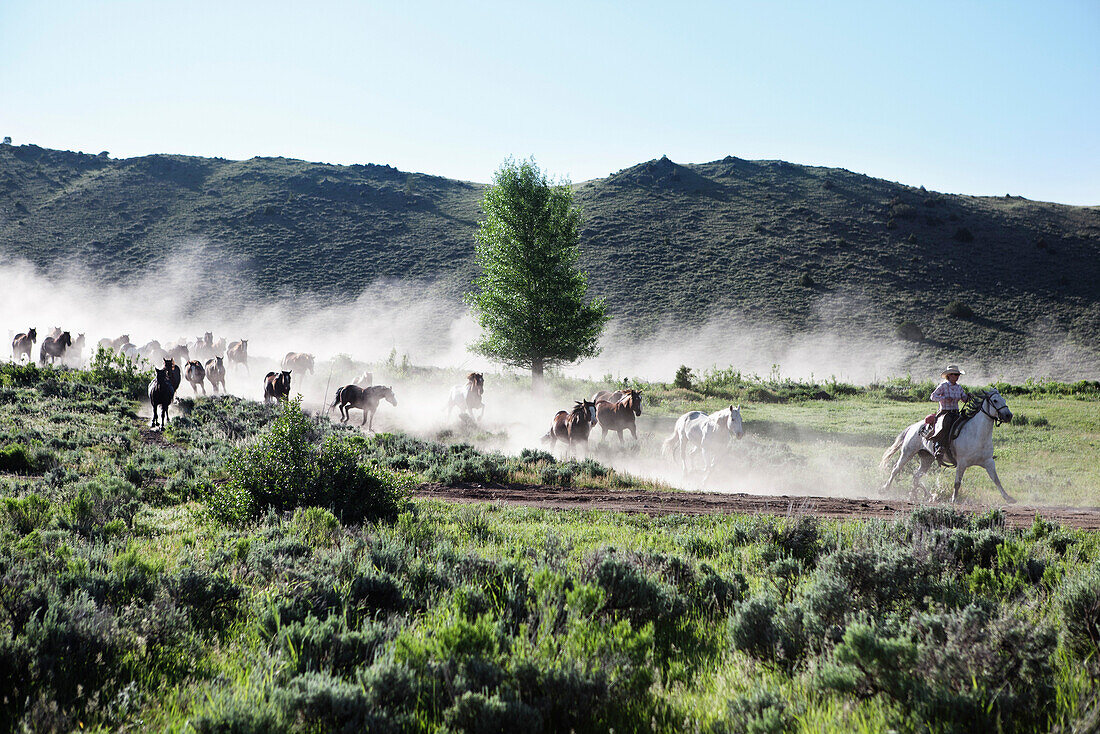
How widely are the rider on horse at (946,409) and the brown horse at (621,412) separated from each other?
7.96 metres

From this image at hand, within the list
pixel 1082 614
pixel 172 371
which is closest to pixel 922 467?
pixel 1082 614

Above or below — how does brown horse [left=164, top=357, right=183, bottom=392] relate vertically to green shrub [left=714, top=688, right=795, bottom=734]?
above

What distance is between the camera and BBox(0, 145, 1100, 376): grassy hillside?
54906 mm

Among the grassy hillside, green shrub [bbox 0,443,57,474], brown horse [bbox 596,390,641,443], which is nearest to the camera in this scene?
green shrub [bbox 0,443,57,474]

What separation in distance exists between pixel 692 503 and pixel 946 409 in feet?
19.5

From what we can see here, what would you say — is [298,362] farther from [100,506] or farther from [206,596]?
[206,596]

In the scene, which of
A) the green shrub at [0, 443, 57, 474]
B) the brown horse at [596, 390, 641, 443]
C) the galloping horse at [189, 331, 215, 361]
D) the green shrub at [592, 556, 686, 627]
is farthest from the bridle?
the galloping horse at [189, 331, 215, 361]

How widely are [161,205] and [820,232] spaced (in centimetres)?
8613

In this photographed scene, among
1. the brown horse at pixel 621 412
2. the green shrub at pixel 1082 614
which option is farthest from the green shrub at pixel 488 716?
the brown horse at pixel 621 412

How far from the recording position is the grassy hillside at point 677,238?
2162 inches

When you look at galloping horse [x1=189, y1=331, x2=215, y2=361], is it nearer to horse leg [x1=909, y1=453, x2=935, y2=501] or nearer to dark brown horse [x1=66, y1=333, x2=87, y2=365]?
dark brown horse [x1=66, y1=333, x2=87, y2=365]

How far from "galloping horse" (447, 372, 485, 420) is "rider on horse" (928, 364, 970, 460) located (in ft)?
52.9

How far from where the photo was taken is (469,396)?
2477cm

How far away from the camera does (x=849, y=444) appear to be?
64.6 feet
